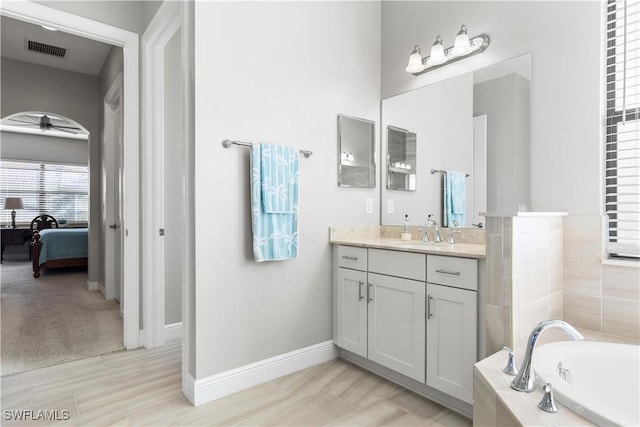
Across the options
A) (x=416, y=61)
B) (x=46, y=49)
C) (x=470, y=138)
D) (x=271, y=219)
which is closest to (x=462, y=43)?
(x=416, y=61)

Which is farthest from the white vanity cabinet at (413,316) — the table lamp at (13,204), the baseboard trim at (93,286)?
the table lamp at (13,204)

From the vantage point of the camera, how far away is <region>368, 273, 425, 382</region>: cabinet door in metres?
1.95

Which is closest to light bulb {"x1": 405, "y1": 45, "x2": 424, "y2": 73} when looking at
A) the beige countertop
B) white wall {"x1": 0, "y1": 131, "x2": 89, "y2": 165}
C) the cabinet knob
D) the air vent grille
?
the beige countertop

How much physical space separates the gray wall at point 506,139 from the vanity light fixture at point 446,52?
24 cm

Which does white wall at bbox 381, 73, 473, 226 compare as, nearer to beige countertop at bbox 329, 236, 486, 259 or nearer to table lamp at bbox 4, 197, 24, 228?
beige countertop at bbox 329, 236, 486, 259

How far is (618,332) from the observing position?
5.49 feet

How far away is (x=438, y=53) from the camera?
234cm

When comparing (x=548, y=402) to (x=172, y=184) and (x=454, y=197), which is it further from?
(x=172, y=184)

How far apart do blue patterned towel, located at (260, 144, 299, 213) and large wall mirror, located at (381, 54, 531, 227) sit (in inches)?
36.2

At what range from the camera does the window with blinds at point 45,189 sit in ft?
25.3

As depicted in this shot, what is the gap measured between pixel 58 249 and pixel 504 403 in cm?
650

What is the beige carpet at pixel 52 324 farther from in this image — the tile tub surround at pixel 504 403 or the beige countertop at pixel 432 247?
the tile tub surround at pixel 504 403

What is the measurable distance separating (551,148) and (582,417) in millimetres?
1438

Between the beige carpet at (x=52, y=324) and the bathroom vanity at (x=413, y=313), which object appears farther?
the beige carpet at (x=52, y=324)
